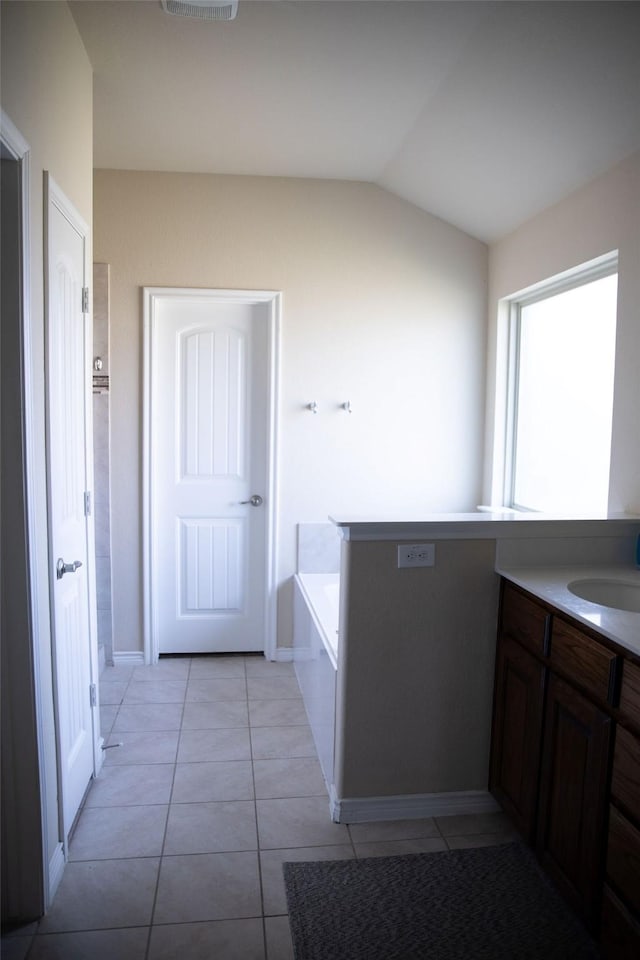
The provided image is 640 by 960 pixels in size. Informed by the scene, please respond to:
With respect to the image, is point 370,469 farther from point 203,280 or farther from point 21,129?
point 21,129

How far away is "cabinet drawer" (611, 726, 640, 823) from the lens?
159 centimetres

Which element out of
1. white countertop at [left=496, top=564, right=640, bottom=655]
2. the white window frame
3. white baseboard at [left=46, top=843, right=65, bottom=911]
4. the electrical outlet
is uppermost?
the white window frame

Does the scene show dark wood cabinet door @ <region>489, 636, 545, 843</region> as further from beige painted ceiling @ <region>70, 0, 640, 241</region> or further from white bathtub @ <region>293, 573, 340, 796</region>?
beige painted ceiling @ <region>70, 0, 640, 241</region>

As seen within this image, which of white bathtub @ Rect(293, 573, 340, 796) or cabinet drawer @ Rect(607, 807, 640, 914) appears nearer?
cabinet drawer @ Rect(607, 807, 640, 914)

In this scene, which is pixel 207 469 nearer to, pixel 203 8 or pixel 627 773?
pixel 203 8

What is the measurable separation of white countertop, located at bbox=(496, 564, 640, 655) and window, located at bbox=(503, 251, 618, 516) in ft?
1.06

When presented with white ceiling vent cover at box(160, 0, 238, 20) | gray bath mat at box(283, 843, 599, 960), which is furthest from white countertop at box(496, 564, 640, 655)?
white ceiling vent cover at box(160, 0, 238, 20)

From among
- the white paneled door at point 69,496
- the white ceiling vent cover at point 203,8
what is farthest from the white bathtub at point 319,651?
the white ceiling vent cover at point 203,8

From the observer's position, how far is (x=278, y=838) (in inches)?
90.4

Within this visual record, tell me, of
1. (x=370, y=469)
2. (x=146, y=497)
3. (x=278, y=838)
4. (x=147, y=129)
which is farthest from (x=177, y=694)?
(x=147, y=129)

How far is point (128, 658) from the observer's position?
3.86m

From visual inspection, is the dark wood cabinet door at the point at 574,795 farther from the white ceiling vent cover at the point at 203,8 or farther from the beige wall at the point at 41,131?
the white ceiling vent cover at the point at 203,8

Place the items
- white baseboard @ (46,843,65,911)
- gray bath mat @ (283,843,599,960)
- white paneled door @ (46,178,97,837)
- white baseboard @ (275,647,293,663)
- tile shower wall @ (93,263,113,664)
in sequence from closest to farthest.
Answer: gray bath mat @ (283,843,599,960) → white baseboard @ (46,843,65,911) → white paneled door @ (46,178,97,837) → tile shower wall @ (93,263,113,664) → white baseboard @ (275,647,293,663)

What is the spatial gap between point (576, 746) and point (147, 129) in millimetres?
3041
